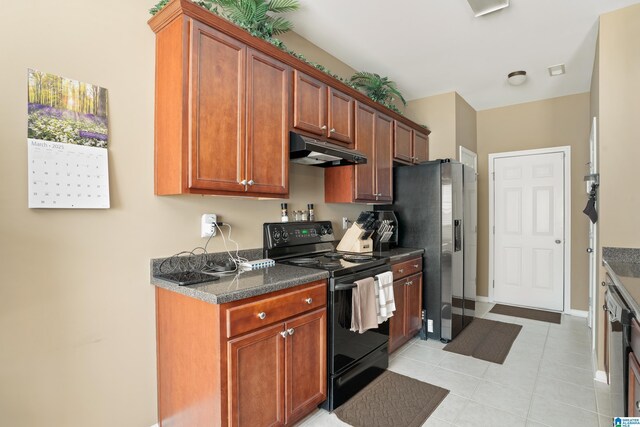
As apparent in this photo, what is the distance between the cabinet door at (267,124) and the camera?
200 centimetres

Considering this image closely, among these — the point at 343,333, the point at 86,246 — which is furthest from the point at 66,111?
the point at 343,333

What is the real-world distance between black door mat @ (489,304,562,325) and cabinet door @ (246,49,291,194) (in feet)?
12.2

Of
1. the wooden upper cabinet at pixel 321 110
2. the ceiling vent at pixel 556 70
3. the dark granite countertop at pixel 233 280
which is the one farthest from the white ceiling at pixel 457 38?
the dark granite countertop at pixel 233 280

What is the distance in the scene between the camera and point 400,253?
3053 millimetres

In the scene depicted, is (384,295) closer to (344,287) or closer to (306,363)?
(344,287)

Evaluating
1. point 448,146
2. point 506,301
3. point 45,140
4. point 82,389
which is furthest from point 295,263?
point 506,301

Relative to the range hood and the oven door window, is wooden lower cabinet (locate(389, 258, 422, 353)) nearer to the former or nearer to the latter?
the oven door window

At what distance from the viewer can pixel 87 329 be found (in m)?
1.65

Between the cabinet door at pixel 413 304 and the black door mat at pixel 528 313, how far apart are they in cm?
170

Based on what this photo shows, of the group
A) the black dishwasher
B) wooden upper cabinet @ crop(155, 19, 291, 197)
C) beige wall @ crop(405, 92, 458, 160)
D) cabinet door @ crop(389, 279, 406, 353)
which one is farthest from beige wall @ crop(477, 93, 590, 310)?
wooden upper cabinet @ crop(155, 19, 291, 197)

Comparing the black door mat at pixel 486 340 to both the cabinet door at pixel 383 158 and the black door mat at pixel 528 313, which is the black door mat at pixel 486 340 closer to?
the black door mat at pixel 528 313

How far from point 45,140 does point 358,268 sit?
6.21 ft

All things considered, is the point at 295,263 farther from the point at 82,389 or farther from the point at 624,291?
the point at 624,291

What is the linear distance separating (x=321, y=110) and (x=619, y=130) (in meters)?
2.20
